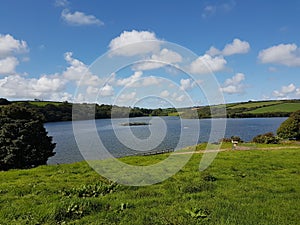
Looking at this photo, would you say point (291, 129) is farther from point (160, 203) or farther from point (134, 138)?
point (160, 203)

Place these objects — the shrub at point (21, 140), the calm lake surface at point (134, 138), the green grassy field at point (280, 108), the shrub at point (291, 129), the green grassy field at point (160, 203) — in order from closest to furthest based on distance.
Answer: the green grassy field at point (160, 203)
the shrub at point (21, 140)
the calm lake surface at point (134, 138)
the shrub at point (291, 129)
the green grassy field at point (280, 108)

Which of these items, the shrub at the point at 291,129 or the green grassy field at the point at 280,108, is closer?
the shrub at the point at 291,129

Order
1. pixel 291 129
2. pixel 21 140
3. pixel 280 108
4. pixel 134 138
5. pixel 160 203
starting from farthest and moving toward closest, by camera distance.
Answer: pixel 280 108, pixel 291 129, pixel 21 140, pixel 134 138, pixel 160 203

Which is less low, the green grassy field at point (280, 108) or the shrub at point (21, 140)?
the green grassy field at point (280, 108)

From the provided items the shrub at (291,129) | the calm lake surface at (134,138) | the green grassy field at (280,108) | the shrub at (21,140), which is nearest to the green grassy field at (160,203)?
the calm lake surface at (134,138)

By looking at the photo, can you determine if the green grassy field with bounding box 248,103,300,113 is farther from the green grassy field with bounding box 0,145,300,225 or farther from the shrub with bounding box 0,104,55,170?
the green grassy field with bounding box 0,145,300,225

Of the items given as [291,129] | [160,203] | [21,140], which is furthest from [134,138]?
[291,129]

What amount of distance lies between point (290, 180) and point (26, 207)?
1120cm

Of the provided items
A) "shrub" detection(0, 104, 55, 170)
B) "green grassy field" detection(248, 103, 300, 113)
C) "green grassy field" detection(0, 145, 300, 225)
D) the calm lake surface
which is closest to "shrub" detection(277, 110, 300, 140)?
the calm lake surface

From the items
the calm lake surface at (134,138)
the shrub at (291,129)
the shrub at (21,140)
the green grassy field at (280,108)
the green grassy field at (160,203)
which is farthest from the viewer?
the green grassy field at (280,108)

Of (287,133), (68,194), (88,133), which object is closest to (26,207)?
(68,194)

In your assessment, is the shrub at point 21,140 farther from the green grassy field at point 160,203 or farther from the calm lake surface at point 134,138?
the green grassy field at point 160,203

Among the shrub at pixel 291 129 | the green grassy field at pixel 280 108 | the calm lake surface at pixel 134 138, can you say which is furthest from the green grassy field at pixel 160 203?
the green grassy field at pixel 280 108

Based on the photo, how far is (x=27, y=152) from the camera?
119 feet
